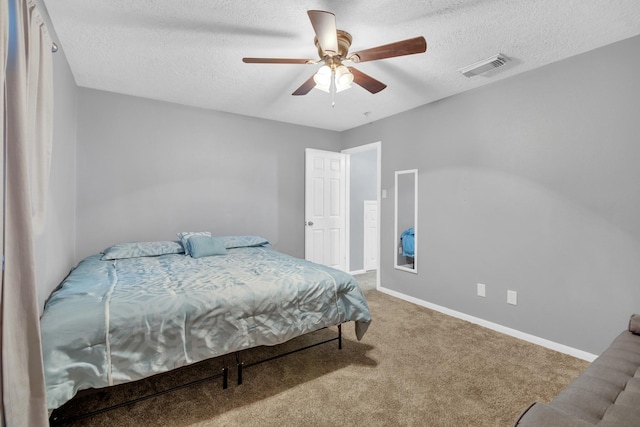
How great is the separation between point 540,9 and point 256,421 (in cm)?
303

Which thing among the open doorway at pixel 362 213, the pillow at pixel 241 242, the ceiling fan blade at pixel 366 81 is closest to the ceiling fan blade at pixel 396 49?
the ceiling fan blade at pixel 366 81

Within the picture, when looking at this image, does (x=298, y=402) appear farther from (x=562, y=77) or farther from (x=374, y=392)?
(x=562, y=77)

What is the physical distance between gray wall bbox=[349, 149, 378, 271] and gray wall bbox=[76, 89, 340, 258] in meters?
A: 1.01

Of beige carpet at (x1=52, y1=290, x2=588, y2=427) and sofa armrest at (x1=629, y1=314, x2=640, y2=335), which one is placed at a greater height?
sofa armrest at (x1=629, y1=314, x2=640, y2=335)

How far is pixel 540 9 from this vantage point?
1913mm

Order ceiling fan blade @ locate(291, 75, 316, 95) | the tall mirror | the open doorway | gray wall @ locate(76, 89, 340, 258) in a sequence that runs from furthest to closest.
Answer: the open doorway → the tall mirror → gray wall @ locate(76, 89, 340, 258) → ceiling fan blade @ locate(291, 75, 316, 95)

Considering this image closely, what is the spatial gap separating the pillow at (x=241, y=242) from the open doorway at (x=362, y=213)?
1800 millimetres

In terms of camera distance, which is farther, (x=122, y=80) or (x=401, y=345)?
(x=122, y=80)

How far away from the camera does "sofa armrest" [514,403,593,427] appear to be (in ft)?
3.12

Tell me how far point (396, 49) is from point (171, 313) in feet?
6.84

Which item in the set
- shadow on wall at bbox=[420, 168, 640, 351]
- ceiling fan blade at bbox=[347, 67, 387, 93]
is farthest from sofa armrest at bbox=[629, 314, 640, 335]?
ceiling fan blade at bbox=[347, 67, 387, 93]

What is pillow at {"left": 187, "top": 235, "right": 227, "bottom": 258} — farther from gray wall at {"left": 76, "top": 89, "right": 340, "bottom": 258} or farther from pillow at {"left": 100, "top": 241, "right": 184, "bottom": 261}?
gray wall at {"left": 76, "top": 89, "right": 340, "bottom": 258}

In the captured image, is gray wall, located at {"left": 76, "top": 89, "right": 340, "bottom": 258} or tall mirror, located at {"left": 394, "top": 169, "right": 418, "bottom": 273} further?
tall mirror, located at {"left": 394, "top": 169, "right": 418, "bottom": 273}

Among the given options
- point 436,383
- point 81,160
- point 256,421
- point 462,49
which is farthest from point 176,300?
point 462,49
